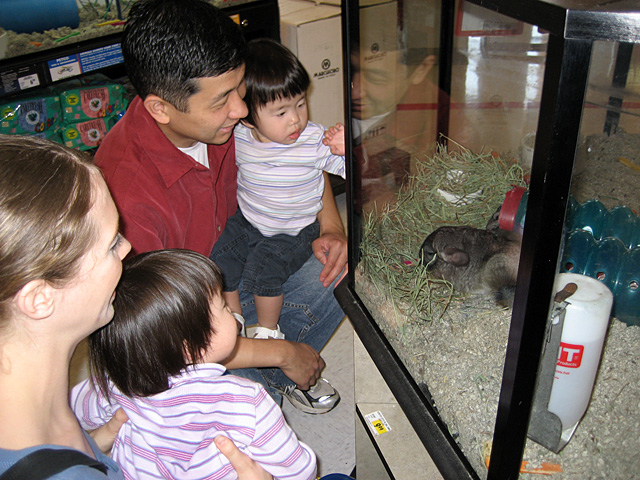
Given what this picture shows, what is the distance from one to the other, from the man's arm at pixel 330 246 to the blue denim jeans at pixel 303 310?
43 millimetres

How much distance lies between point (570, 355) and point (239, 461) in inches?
21.4

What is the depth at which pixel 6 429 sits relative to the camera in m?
0.72

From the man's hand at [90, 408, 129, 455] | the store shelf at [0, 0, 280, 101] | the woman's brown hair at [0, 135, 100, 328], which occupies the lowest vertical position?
the man's hand at [90, 408, 129, 455]

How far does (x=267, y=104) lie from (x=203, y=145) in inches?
8.0

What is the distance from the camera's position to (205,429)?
946mm

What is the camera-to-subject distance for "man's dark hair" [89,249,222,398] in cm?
91

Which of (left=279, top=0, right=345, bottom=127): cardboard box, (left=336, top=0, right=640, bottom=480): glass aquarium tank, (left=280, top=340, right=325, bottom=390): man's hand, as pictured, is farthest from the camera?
(left=279, top=0, right=345, bottom=127): cardboard box

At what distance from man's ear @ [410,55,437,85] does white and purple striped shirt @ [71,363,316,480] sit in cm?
96

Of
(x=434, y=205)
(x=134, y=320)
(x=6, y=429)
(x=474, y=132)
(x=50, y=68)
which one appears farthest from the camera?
(x=50, y=68)

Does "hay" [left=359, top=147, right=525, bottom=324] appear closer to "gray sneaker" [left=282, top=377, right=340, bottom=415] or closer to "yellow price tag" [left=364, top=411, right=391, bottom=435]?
"yellow price tag" [left=364, top=411, right=391, bottom=435]

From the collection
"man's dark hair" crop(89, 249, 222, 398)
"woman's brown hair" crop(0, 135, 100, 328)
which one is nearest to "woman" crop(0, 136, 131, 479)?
"woman's brown hair" crop(0, 135, 100, 328)

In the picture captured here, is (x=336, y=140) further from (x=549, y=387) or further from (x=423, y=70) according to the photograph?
(x=549, y=387)

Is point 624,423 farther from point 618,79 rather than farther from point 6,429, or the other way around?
point 6,429

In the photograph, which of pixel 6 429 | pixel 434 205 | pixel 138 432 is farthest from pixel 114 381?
pixel 434 205
